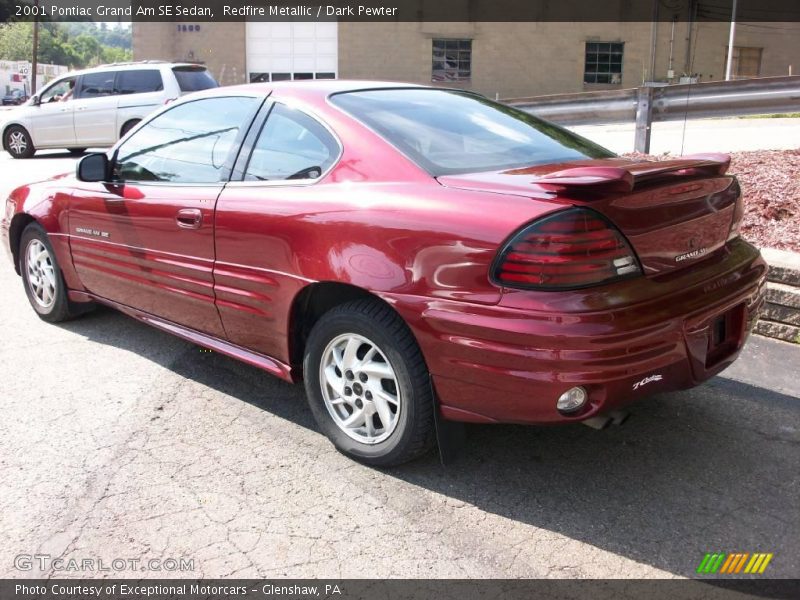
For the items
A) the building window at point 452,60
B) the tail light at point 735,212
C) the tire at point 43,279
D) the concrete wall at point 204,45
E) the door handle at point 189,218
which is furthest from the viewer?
the building window at point 452,60

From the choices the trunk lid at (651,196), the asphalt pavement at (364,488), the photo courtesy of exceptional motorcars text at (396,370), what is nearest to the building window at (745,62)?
the photo courtesy of exceptional motorcars text at (396,370)

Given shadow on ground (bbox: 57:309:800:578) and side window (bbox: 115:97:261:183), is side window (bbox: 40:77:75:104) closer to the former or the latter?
side window (bbox: 115:97:261:183)

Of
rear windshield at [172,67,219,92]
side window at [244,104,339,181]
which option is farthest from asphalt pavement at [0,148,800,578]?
rear windshield at [172,67,219,92]

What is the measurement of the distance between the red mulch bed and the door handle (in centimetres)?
372

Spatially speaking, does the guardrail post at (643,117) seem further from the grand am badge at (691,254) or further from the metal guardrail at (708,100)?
the grand am badge at (691,254)

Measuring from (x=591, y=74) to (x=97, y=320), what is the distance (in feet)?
93.9

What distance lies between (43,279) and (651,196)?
417 centimetres

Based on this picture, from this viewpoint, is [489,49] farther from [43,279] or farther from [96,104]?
[43,279]

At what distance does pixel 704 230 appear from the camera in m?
3.17

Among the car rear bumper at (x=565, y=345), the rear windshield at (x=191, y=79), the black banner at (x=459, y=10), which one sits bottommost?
the car rear bumper at (x=565, y=345)

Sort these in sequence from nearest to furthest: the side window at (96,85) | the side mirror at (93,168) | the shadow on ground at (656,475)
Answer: the shadow on ground at (656,475), the side mirror at (93,168), the side window at (96,85)

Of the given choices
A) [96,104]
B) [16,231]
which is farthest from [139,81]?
[16,231]

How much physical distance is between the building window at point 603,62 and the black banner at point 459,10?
104cm

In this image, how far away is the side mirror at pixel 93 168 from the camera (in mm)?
4520
